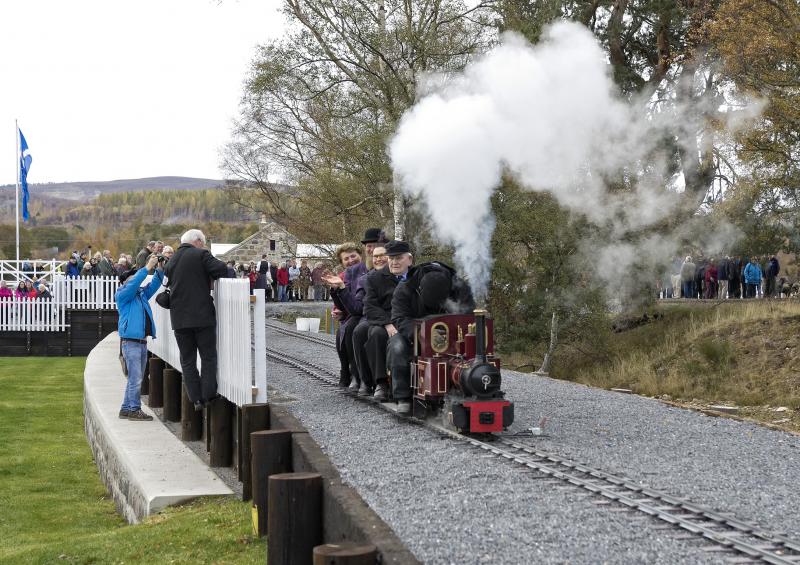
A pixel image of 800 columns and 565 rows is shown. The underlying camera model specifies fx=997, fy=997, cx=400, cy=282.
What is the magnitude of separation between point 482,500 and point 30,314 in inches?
908

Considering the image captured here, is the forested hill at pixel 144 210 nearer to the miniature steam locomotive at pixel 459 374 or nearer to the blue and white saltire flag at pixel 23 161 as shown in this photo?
the blue and white saltire flag at pixel 23 161

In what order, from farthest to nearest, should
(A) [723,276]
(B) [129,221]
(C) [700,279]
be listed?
(B) [129,221], (C) [700,279], (A) [723,276]

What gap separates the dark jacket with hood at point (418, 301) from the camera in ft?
34.0

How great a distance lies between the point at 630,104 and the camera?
22094mm

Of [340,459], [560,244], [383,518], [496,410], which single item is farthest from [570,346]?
[383,518]

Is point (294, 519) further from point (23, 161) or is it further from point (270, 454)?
point (23, 161)

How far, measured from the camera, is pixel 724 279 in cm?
3105

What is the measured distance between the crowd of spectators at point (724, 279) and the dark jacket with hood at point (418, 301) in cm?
1866

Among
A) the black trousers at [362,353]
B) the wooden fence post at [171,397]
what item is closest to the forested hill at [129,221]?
the wooden fence post at [171,397]

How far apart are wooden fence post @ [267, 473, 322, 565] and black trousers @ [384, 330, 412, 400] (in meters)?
4.32

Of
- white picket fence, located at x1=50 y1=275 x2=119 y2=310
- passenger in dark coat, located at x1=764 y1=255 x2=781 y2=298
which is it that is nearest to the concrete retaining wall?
white picket fence, located at x1=50 y1=275 x2=119 y2=310

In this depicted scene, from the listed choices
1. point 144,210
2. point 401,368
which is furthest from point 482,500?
point 144,210

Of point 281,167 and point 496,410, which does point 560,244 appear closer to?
point 496,410

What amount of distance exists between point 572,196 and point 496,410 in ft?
41.2
